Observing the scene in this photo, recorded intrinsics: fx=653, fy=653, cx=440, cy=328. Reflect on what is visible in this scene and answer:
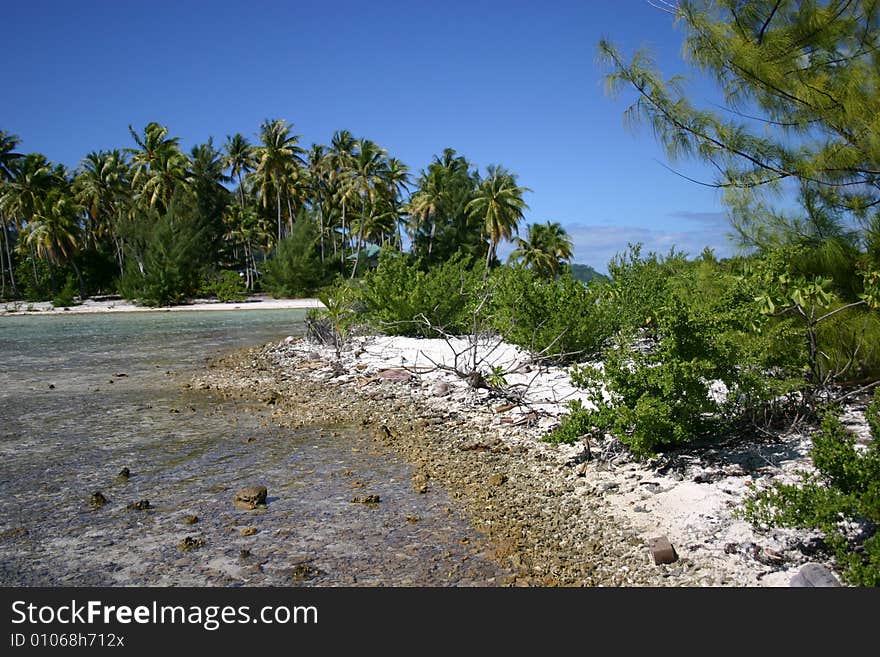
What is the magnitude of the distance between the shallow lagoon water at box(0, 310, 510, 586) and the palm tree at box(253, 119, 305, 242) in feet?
130

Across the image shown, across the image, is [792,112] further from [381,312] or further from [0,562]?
[381,312]

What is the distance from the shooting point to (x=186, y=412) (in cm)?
834

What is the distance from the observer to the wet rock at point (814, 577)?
3086mm

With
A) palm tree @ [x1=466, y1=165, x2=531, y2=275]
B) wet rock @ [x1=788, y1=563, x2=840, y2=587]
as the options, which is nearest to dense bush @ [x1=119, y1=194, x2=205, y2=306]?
palm tree @ [x1=466, y1=165, x2=531, y2=275]

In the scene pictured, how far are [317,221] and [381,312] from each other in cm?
3559

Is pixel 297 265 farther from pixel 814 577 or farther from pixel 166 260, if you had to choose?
pixel 814 577

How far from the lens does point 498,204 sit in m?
46.2

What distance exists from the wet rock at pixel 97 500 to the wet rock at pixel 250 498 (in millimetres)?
959

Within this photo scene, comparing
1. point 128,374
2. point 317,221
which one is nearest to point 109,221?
point 317,221

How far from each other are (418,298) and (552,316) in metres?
3.91

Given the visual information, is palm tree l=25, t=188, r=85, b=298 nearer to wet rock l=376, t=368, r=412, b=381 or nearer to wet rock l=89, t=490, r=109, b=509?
wet rock l=376, t=368, r=412, b=381

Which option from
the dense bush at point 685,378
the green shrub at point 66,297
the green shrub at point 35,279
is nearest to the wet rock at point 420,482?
the dense bush at point 685,378

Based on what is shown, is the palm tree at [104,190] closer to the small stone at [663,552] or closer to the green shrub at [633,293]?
the green shrub at [633,293]

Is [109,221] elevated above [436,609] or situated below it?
above
